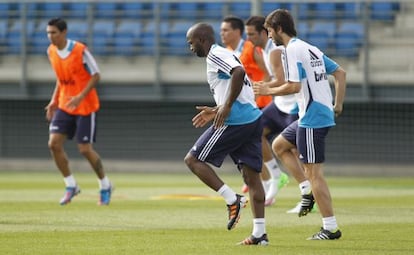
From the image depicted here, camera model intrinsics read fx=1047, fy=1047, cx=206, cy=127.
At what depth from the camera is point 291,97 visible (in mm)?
14820

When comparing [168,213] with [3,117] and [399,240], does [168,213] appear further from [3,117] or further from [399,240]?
[3,117]

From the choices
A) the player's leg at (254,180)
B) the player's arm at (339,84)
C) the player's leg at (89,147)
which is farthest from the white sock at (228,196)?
the player's leg at (89,147)

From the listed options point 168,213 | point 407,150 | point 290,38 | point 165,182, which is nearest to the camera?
point 290,38

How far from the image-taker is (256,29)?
15.0 metres

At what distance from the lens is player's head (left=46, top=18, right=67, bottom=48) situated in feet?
51.1

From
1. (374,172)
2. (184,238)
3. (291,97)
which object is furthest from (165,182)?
(184,238)

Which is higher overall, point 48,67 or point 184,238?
point 184,238

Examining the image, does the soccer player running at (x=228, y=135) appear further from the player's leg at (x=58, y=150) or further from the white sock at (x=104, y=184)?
the player's leg at (x=58, y=150)

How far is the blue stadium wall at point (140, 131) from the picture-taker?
2797 cm

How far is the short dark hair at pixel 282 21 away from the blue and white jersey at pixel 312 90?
0.11 m

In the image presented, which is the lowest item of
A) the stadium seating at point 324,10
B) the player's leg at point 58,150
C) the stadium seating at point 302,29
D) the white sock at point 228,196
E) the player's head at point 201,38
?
the stadium seating at point 302,29

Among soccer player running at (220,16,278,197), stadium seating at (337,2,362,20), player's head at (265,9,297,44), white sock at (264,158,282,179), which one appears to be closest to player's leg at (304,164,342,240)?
player's head at (265,9,297,44)

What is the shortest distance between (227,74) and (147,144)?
20247 mm

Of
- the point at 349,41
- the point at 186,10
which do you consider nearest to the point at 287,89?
the point at 349,41
